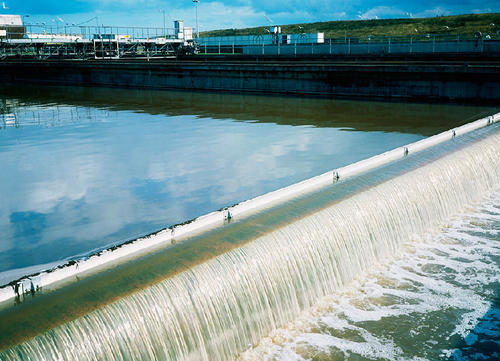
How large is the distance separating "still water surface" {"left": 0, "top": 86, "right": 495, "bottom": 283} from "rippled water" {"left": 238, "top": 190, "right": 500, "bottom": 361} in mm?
2945

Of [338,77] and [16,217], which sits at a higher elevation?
[338,77]

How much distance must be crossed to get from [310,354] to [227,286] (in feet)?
3.48

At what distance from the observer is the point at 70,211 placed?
8.83m

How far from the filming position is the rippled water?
5.47m

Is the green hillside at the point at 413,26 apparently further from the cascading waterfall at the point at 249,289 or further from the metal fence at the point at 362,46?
the cascading waterfall at the point at 249,289

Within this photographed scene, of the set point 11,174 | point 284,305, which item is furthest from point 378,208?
point 11,174

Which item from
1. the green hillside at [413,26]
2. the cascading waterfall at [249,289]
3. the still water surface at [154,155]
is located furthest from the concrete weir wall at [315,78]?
the green hillside at [413,26]

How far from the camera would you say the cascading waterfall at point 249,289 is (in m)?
4.33

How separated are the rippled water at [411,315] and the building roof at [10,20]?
2553 inches

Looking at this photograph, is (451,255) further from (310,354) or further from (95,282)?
(95,282)

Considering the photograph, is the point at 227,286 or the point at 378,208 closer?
the point at 227,286

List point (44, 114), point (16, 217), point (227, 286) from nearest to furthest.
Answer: point (227, 286) < point (16, 217) < point (44, 114)

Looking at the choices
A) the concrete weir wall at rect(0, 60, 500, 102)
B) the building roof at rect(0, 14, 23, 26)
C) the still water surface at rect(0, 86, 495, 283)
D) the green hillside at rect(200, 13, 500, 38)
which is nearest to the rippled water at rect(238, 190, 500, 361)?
the still water surface at rect(0, 86, 495, 283)

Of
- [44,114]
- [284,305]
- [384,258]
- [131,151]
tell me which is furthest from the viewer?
[44,114]
